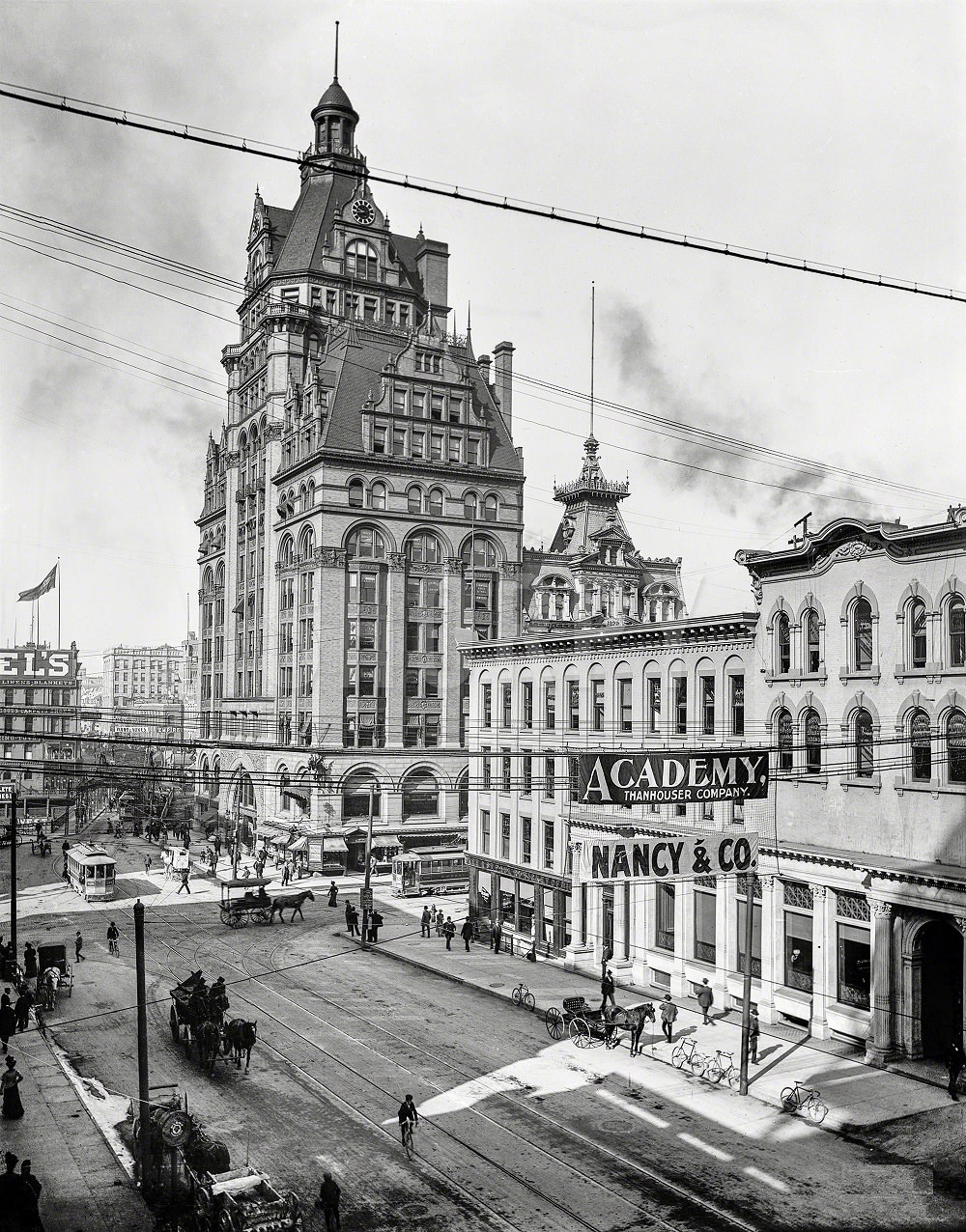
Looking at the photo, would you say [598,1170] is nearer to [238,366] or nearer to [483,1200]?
[483,1200]

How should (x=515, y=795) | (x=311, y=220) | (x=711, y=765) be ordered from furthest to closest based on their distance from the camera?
(x=311, y=220)
(x=515, y=795)
(x=711, y=765)

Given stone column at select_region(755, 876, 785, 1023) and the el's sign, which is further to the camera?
the el's sign

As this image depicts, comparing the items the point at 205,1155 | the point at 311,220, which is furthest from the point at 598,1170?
the point at 311,220

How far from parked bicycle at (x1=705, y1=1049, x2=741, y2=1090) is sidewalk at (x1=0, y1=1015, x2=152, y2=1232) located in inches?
580

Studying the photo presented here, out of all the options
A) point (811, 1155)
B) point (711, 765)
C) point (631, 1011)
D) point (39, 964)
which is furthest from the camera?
point (39, 964)

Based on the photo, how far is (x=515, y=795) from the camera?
156 ft

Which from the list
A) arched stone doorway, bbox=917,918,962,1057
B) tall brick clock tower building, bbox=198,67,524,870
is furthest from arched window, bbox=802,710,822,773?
tall brick clock tower building, bbox=198,67,524,870

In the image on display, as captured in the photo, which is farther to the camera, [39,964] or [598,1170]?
[39,964]

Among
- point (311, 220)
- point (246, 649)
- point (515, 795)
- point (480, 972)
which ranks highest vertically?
point (311, 220)

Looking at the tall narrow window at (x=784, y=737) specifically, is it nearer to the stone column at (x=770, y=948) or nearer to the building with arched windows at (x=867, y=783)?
the building with arched windows at (x=867, y=783)

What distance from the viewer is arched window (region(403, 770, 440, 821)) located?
69750mm

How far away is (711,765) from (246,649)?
61956mm

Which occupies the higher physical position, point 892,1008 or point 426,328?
point 426,328

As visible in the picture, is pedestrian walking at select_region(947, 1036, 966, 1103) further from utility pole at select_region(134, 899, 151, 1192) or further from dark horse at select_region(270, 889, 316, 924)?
dark horse at select_region(270, 889, 316, 924)
